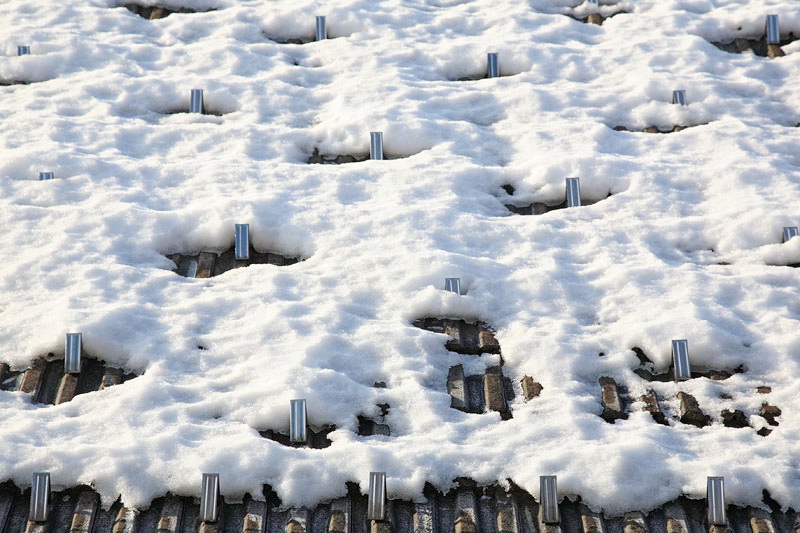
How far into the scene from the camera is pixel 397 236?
4.14 metres

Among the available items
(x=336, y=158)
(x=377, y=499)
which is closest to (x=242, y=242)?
(x=336, y=158)

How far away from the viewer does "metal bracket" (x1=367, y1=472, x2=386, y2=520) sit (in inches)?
114

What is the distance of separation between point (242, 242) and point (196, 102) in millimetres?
1422

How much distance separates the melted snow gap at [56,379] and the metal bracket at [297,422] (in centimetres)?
72

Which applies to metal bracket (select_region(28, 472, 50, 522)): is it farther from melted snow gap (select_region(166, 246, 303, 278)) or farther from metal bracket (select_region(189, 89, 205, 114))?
metal bracket (select_region(189, 89, 205, 114))

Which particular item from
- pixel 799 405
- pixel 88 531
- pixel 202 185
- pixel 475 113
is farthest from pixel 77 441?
pixel 475 113

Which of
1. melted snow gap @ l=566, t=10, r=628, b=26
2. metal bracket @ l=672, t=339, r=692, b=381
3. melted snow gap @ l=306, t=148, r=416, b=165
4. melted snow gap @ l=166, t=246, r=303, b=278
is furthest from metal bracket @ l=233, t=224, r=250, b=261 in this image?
melted snow gap @ l=566, t=10, r=628, b=26

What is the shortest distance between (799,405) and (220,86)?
3679 mm

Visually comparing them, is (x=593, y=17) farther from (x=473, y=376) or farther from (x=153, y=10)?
(x=473, y=376)

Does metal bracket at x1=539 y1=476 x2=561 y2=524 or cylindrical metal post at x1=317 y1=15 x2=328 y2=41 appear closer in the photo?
metal bracket at x1=539 y1=476 x2=561 y2=524

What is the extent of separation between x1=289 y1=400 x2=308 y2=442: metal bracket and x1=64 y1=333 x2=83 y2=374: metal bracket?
3.03 ft

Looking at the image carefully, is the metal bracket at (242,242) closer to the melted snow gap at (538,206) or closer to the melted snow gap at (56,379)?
the melted snow gap at (56,379)

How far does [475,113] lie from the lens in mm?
5121

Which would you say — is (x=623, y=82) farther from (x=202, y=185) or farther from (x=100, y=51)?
(x=100, y=51)
